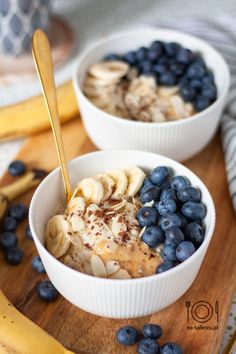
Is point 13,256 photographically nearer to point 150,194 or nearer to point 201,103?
point 150,194

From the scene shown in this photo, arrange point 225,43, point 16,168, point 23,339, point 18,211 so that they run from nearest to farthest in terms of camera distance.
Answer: point 23,339
point 18,211
point 16,168
point 225,43

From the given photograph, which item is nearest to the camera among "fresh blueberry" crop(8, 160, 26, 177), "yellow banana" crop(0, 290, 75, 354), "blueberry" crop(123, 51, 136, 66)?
"yellow banana" crop(0, 290, 75, 354)

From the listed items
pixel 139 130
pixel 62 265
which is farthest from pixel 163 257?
pixel 139 130

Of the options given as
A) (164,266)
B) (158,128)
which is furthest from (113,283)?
(158,128)

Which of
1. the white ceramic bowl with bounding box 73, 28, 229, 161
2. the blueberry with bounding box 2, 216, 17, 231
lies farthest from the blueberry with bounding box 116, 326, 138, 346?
the white ceramic bowl with bounding box 73, 28, 229, 161

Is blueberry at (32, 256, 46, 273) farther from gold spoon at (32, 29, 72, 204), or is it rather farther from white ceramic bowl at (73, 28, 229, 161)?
white ceramic bowl at (73, 28, 229, 161)

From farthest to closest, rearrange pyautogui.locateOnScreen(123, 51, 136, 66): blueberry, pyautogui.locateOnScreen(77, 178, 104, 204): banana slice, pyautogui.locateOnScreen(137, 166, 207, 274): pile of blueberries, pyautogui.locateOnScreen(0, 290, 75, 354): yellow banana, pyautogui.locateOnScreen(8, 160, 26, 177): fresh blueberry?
pyautogui.locateOnScreen(123, 51, 136, 66): blueberry → pyautogui.locateOnScreen(8, 160, 26, 177): fresh blueberry → pyautogui.locateOnScreen(77, 178, 104, 204): banana slice → pyautogui.locateOnScreen(137, 166, 207, 274): pile of blueberries → pyautogui.locateOnScreen(0, 290, 75, 354): yellow banana

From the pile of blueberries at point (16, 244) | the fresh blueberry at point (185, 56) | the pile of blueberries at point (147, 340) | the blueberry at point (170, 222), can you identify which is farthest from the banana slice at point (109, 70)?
the pile of blueberries at point (147, 340)
